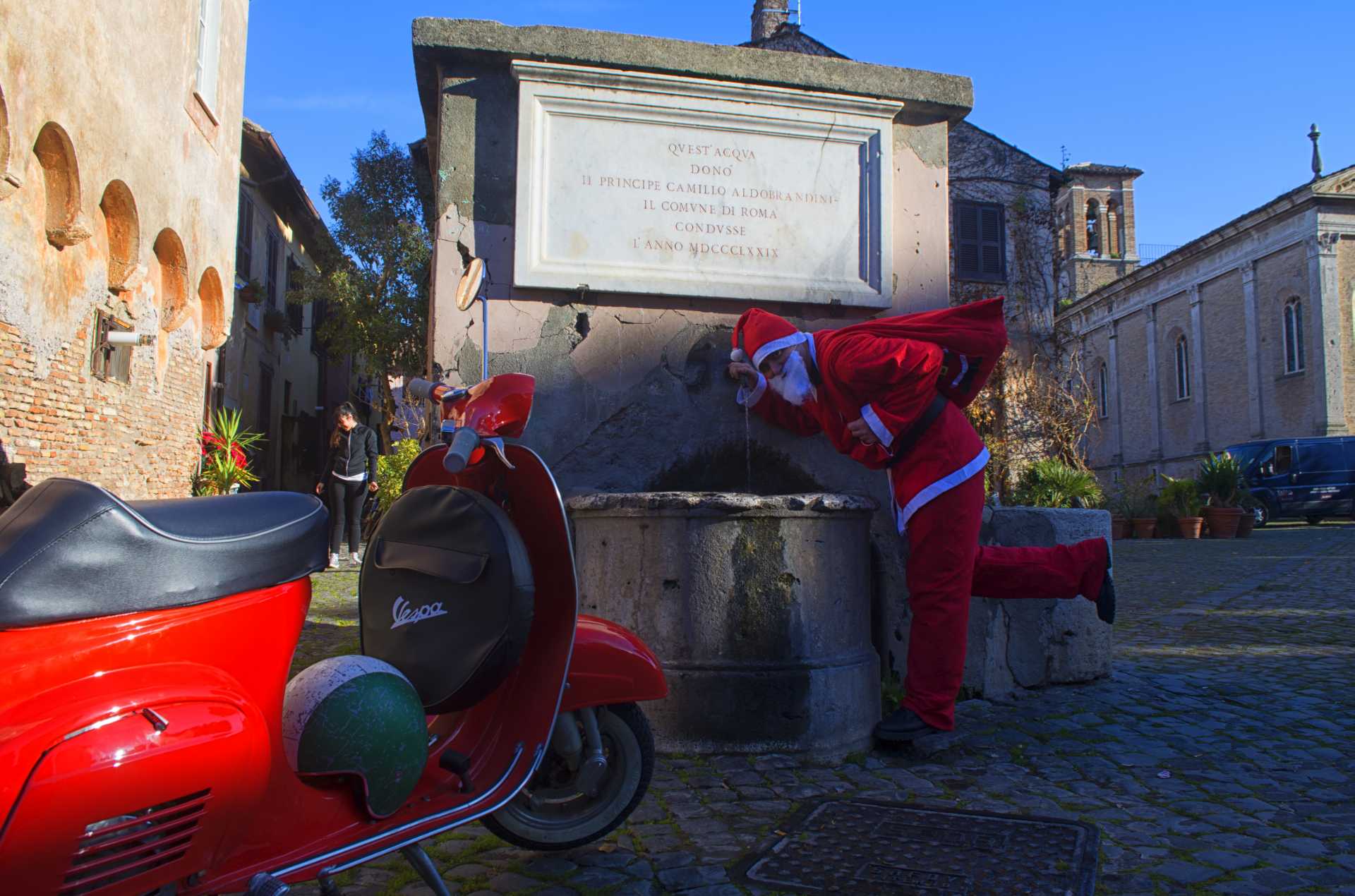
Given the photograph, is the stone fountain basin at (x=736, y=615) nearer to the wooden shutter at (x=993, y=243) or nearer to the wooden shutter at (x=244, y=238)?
the wooden shutter at (x=244, y=238)

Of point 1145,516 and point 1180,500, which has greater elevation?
point 1180,500

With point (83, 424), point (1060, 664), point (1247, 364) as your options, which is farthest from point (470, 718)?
point (1247, 364)

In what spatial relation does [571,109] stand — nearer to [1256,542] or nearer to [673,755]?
[673,755]

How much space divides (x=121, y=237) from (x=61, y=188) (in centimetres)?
175

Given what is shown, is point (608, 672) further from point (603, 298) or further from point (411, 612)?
point (603, 298)

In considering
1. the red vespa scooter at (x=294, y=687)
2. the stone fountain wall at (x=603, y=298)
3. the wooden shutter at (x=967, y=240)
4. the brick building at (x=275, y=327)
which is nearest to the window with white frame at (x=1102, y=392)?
the wooden shutter at (x=967, y=240)

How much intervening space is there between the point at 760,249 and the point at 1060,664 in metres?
2.29

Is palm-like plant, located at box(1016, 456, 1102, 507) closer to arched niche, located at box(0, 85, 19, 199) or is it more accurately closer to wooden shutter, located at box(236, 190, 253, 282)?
arched niche, located at box(0, 85, 19, 199)

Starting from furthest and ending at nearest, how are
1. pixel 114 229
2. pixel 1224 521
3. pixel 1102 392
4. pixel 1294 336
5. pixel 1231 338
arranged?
pixel 1102 392
pixel 1231 338
pixel 1294 336
pixel 1224 521
pixel 114 229

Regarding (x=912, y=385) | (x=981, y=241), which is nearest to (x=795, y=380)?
(x=912, y=385)

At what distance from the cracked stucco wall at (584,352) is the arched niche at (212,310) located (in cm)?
1260

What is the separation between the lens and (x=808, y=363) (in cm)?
381

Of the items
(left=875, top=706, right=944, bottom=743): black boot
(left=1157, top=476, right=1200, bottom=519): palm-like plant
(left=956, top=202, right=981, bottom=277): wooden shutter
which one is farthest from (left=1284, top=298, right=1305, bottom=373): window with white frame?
(left=875, top=706, right=944, bottom=743): black boot

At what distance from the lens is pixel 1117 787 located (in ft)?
10.1
